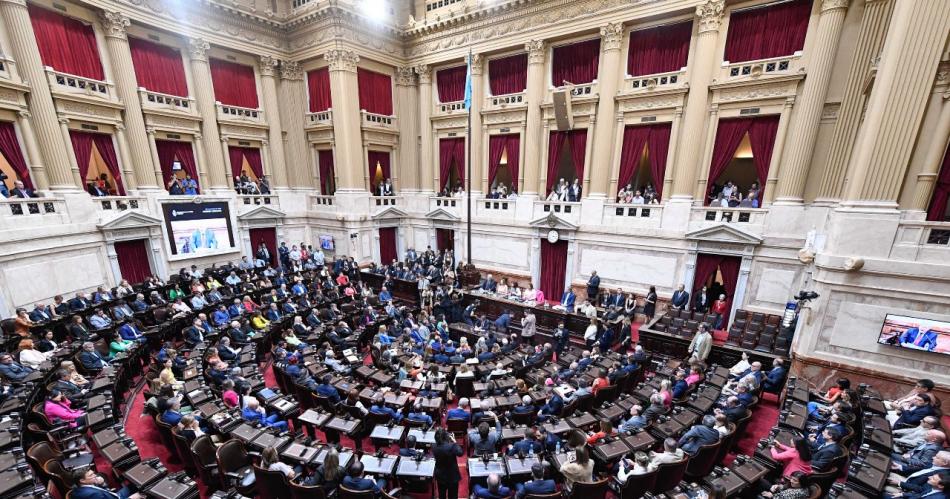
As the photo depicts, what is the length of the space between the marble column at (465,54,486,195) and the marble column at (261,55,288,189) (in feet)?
33.5

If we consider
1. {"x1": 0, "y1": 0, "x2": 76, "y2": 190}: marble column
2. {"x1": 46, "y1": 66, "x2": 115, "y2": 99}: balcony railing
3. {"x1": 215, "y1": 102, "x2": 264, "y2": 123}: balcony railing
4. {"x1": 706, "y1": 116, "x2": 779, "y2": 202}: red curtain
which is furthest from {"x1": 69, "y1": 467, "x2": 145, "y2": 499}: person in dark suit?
{"x1": 215, "y1": 102, "x2": 264, "y2": 123}: balcony railing

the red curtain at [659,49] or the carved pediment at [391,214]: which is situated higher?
the red curtain at [659,49]

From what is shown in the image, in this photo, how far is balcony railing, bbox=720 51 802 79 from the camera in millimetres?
12977

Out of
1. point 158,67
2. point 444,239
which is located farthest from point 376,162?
point 158,67

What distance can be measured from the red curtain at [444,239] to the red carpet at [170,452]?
1276 cm

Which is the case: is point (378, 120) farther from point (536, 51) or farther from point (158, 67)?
point (158, 67)

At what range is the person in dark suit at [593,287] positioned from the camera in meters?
16.1

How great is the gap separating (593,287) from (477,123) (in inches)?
406

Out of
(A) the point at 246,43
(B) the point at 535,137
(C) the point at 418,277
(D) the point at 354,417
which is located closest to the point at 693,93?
(B) the point at 535,137

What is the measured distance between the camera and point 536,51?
56.7 feet

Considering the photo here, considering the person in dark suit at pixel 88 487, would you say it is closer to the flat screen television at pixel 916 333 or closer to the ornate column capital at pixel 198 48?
the flat screen television at pixel 916 333

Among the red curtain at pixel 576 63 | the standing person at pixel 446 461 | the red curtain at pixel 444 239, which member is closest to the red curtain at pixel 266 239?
the red curtain at pixel 444 239

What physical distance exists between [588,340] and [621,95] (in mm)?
10338

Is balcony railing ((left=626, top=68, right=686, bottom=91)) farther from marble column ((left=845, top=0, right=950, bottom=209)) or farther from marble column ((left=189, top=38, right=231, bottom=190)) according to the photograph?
marble column ((left=189, top=38, right=231, bottom=190))
